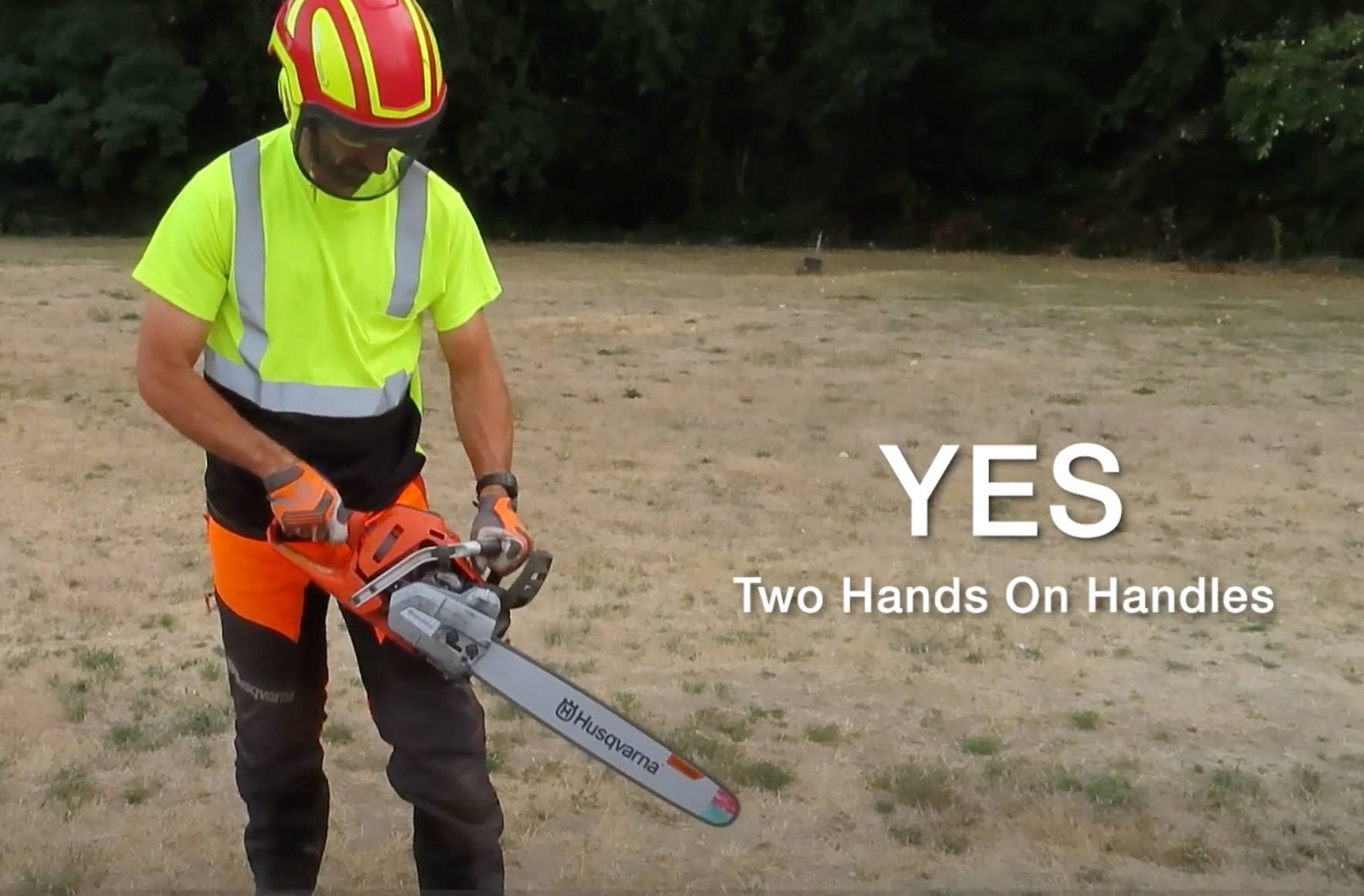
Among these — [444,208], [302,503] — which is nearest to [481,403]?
[444,208]

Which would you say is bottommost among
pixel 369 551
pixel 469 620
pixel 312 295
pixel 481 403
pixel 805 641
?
pixel 805 641

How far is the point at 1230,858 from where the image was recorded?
4.50 metres

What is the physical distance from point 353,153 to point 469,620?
92cm

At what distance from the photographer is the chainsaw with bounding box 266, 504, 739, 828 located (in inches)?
128

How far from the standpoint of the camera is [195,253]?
10.6 feet

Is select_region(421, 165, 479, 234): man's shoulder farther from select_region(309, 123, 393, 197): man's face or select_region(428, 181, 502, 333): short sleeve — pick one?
select_region(309, 123, 393, 197): man's face

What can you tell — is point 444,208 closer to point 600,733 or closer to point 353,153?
point 353,153

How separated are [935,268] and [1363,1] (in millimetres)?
9734

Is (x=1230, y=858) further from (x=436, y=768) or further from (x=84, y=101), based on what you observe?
(x=84, y=101)

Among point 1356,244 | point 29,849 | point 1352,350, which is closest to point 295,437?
point 29,849

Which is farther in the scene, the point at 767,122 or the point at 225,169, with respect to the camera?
the point at 767,122

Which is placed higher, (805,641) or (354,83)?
(354,83)

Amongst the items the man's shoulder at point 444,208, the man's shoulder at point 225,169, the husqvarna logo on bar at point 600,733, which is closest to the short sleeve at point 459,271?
the man's shoulder at point 444,208

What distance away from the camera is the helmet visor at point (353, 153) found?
124 inches
